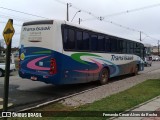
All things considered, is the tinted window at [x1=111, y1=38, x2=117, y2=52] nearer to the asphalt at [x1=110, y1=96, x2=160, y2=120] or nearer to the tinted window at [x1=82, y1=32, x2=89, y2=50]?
the tinted window at [x1=82, y1=32, x2=89, y2=50]

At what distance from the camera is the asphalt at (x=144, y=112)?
8.04 metres

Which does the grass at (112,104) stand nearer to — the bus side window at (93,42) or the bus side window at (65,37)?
the bus side window at (65,37)

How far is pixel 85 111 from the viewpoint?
8.73 m

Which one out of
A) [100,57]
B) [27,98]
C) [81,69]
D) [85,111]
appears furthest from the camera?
[100,57]

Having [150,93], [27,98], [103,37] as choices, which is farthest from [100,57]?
[27,98]

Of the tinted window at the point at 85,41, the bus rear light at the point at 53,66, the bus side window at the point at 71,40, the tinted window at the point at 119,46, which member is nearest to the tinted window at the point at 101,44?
the tinted window at the point at 85,41

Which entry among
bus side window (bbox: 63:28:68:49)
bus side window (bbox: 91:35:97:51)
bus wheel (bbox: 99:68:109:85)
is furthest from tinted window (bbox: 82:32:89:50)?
bus wheel (bbox: 99:68:109:85)

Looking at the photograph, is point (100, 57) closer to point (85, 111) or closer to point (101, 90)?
point (101, 90)

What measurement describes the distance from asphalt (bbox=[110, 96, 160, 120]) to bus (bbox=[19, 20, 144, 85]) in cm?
385

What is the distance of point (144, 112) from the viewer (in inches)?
343

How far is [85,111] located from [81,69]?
4952mm

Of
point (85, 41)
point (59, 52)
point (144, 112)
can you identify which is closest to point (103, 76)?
point (85, 41)

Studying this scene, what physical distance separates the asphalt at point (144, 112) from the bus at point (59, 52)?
3851mm

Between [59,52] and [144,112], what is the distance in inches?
183
